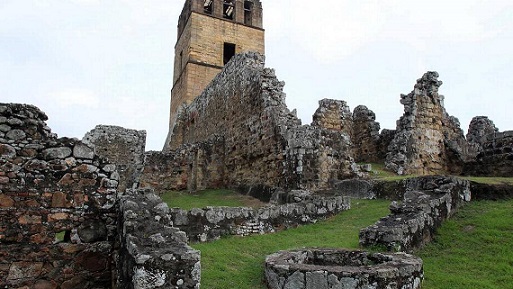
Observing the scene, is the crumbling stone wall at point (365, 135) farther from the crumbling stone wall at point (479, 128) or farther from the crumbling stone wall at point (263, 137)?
the crumbling stone wall at point (263, 137)

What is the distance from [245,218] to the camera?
8.94 meters

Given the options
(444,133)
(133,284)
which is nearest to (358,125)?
(444,133)

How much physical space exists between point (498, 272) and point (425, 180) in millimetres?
4210

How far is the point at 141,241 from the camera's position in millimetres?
4895

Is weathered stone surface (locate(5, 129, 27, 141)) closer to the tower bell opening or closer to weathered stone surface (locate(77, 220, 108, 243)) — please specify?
weathered stone surface (locate(77, 220, 108, 243))

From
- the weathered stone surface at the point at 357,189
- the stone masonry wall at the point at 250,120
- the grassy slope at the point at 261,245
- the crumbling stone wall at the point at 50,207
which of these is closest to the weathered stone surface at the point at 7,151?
the crumbling stone wall at the point at 50,207

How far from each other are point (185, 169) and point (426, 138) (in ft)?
30.2

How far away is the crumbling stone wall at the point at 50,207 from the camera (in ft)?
19.2

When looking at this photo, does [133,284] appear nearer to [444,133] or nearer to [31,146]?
[31,146]

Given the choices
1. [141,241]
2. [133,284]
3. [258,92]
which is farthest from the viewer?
[258,92]

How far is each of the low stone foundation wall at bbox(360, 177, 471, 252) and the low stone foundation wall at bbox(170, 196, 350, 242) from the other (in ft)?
7.65

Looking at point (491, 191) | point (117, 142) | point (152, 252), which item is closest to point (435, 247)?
point (491, 191)

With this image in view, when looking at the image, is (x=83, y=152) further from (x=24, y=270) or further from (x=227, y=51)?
(x=227, y=51)

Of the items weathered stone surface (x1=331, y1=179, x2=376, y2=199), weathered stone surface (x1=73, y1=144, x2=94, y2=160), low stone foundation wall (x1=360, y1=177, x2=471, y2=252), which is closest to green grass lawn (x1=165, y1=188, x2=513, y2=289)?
low stone foundation wall (x1=360, y1=177, x2=471, y2=252)
